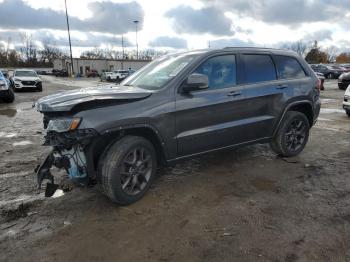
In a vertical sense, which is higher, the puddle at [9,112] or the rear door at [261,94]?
the rear door at [261,94]

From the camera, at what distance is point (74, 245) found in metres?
3.46

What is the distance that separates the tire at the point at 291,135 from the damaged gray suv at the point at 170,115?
0.02 metres

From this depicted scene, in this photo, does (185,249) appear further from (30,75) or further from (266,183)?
(30,75)

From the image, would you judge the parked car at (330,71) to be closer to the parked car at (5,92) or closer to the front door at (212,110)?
the parked car at (5,92)

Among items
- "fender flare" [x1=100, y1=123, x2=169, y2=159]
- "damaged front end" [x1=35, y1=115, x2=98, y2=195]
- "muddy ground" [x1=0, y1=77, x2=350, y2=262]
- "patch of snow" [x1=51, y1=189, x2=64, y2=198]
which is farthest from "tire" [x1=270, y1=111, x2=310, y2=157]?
"patch of snow" [x1=51, y1=189, x2=64, y2=198]

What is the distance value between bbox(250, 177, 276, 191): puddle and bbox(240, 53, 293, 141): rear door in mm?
628

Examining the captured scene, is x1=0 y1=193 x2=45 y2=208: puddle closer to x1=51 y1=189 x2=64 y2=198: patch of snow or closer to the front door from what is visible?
x1=51 y1=189 x2=64 y2=198: patch of snow

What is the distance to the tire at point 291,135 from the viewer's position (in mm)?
5926

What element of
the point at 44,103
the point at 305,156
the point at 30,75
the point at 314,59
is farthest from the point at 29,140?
the point at 314,59

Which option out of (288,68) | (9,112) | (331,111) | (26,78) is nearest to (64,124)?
(288,68)

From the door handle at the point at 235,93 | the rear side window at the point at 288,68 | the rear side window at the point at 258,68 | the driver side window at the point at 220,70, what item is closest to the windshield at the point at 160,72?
→ the driver side window at the point at 220,70

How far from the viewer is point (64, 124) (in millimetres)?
3854

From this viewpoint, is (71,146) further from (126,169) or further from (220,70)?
(220,70)

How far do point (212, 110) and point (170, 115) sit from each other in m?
0.67
